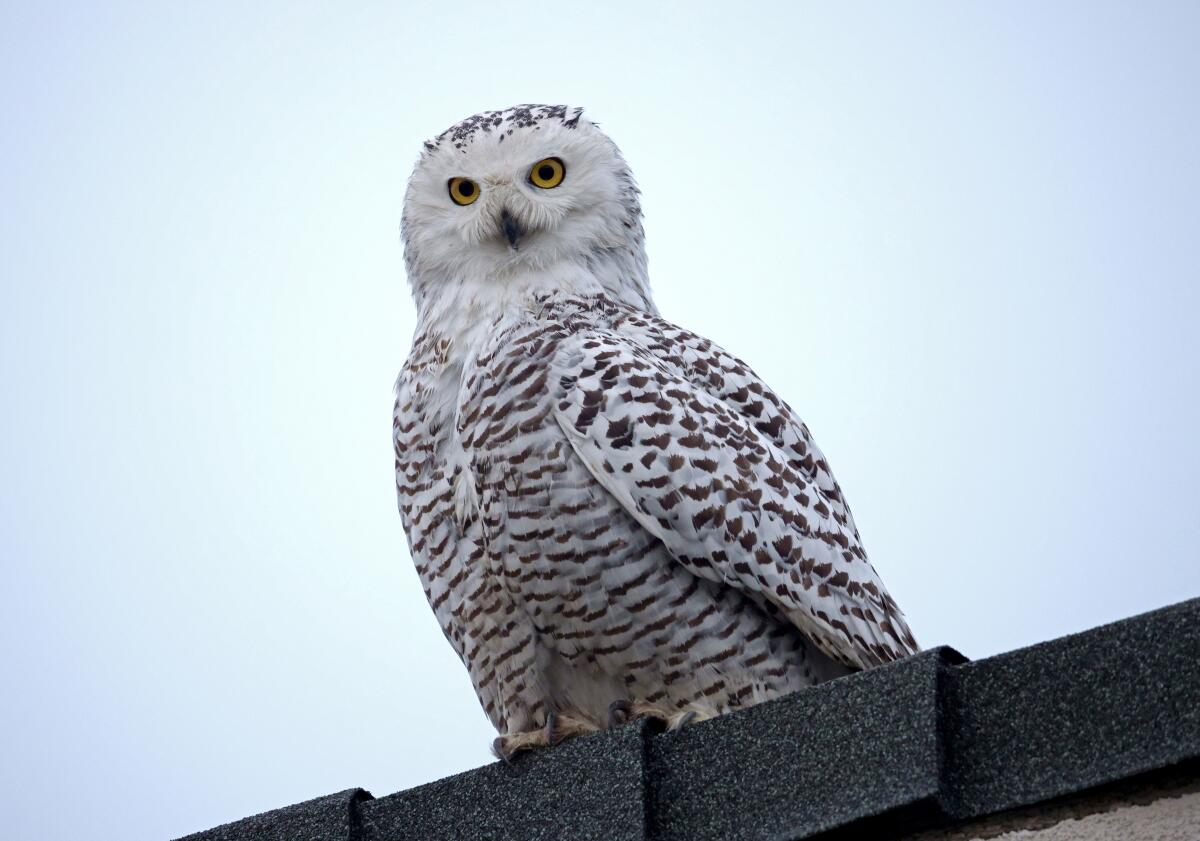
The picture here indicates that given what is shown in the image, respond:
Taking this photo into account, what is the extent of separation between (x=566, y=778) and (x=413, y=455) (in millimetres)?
1485

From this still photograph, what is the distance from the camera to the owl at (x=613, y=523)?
13.5 ft

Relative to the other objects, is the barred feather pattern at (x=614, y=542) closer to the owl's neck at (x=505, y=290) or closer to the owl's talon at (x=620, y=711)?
the owl's talon at (x=620, y=711)

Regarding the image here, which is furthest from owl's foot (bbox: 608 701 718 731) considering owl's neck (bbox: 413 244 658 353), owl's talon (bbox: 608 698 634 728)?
owl's neck (bbox: 413 244 658 353)

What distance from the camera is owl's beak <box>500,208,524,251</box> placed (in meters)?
4.96

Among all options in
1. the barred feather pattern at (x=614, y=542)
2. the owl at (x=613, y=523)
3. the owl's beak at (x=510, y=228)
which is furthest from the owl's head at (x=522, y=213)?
the barred feather pattern at (x=614, y=542)

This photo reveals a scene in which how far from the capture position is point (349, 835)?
3.40m

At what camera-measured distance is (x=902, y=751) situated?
8.99 feet

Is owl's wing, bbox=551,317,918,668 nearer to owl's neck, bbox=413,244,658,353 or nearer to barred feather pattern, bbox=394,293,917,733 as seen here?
barred feather pattern, bbox=394,293,917,733

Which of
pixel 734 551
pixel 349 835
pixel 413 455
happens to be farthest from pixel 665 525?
pixel 349 835

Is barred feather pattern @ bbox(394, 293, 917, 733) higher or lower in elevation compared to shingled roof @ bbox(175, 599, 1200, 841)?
higher

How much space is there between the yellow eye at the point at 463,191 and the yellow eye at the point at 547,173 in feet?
0.58

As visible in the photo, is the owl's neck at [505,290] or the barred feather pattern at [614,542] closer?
the barred feather pattern at [614,542]

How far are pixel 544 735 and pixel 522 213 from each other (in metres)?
1.66

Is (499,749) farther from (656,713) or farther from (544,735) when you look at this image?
(656,713)
